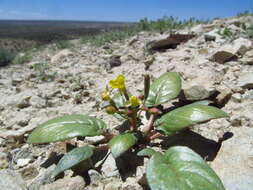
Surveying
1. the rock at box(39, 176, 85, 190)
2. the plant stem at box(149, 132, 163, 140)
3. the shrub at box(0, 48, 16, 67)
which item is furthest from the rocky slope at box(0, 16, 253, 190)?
the shrub at box(0, 48, 16, 67)

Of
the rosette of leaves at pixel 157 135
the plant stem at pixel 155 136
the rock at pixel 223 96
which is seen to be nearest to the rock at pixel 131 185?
the rosette of leaves at pixel 157 135

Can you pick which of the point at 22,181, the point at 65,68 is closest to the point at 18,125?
the point at 22,181

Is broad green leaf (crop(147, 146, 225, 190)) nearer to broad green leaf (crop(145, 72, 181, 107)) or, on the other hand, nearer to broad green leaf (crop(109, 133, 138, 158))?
broad green leaf (crop(109, 133, 138, 158))

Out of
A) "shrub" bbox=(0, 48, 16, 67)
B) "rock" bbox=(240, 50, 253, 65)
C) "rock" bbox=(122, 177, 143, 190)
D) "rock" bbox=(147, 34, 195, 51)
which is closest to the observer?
"rock" bbox=(122, 177, 143, 190)

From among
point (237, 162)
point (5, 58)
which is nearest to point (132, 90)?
point (237, 162)

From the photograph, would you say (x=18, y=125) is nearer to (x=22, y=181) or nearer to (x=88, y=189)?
(x=22, y=181)

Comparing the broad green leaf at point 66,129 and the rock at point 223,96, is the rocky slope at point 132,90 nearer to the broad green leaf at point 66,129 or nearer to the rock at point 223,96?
the rock at point 223,96

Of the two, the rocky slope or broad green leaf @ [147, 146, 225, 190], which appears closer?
broad green leaf @ [147, 146, 225, 190]
